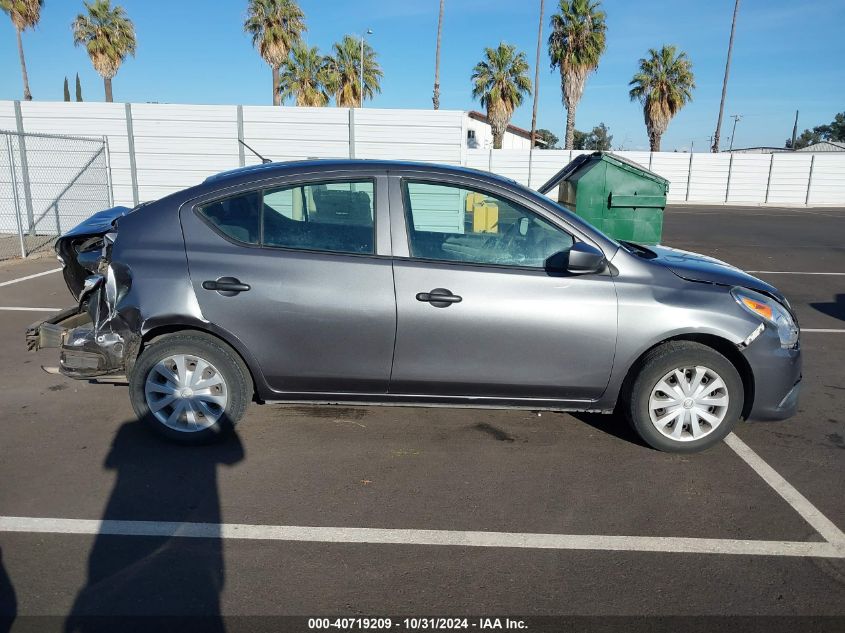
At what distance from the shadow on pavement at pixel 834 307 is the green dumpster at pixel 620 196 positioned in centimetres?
241

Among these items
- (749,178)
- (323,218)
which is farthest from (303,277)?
(749,178)

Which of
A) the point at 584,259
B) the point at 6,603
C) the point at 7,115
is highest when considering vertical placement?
the point at 7,115

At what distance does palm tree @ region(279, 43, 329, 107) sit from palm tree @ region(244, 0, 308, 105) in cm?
254

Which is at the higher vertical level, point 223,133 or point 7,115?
point 7,115

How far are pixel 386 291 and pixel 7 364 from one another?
3.90 m

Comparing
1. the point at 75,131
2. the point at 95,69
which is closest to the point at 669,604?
the point at 75,131

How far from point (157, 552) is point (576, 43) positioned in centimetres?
3751

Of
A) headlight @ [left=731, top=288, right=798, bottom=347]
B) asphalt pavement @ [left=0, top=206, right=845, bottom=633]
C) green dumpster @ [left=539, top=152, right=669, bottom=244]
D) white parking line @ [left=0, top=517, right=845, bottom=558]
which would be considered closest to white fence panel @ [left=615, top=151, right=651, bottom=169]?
green dumpster @ [left=539, top=152, right=669, bottom=244]

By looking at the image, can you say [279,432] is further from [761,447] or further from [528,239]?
[761,447]

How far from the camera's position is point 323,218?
3.96 meters

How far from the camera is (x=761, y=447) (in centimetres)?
423

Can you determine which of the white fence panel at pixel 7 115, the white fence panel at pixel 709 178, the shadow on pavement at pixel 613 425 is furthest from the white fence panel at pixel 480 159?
the shadow on pavement at pixel 613 425

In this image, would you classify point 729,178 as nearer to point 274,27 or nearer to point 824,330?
point 274,27

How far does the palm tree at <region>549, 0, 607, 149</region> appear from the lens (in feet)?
115
